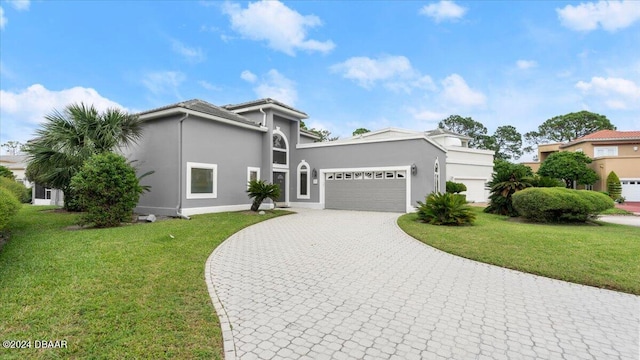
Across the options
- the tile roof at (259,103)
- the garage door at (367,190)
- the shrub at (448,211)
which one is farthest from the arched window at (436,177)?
the tile roof at (259,103)

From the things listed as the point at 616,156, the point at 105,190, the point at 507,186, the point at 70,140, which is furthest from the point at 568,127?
the point at 70,140

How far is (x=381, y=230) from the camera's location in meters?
10.8

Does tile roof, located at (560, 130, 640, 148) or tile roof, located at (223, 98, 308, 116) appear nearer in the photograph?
tile roof, located at (223, 98, 308, 116)

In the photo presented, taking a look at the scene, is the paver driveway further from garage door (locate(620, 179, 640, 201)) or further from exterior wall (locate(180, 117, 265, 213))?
garage door (locate(620, 179, 640, 201))

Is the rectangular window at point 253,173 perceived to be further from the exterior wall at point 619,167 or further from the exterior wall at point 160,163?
the exterior wall at point 619,167

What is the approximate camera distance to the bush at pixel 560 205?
12.6 metres

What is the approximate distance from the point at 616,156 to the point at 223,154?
132 ft

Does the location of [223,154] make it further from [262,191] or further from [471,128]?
[471,128]

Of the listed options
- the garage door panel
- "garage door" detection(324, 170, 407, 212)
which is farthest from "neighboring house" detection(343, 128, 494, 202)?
the garage door panel

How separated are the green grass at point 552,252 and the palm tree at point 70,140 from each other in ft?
43.6

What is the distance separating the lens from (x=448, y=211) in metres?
11.9

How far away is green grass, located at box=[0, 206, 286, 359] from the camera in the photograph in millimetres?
3037

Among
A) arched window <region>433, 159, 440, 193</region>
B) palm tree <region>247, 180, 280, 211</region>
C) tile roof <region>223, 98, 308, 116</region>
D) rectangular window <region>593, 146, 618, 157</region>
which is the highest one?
tile roof <region>223, 98, 308, 116</region>

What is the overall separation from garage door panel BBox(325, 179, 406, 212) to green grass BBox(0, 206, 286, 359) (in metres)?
11.3
